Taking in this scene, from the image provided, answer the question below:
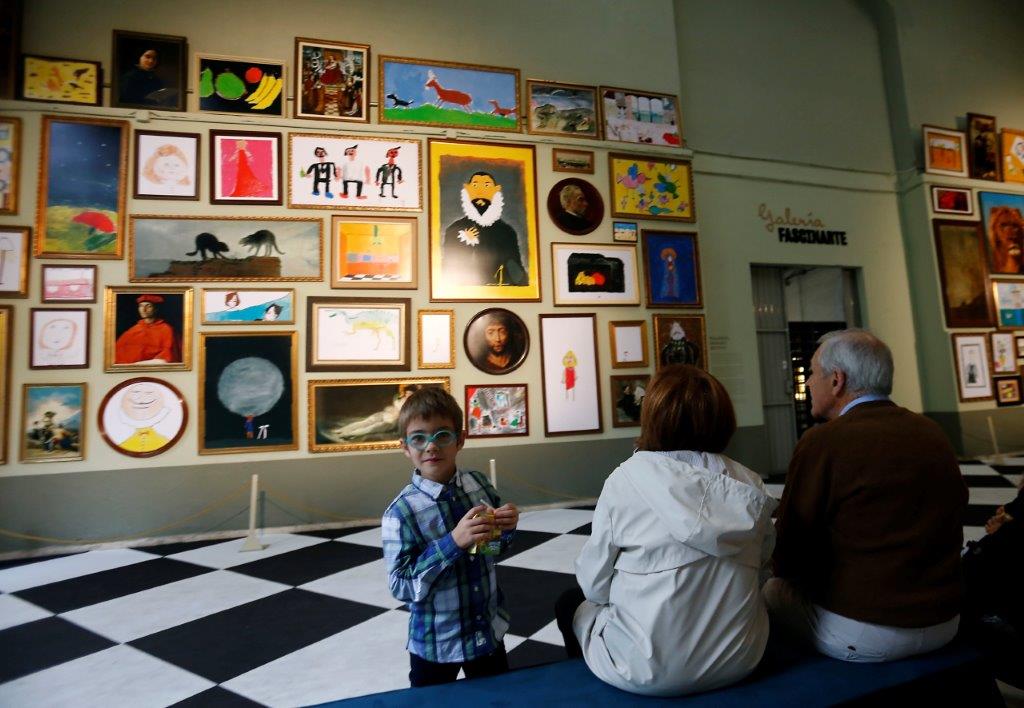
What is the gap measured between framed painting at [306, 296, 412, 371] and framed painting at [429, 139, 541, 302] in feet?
1.62

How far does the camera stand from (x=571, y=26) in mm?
6492

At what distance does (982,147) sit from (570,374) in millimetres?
7801

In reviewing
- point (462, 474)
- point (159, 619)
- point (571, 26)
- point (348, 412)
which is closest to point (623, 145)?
point (571, 26)

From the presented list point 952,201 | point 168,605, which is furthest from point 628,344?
point 952,201

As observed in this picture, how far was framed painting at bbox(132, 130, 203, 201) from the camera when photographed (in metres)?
5.14

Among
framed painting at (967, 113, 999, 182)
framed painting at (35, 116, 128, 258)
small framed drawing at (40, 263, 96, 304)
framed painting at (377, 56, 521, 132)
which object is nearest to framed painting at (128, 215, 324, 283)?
framed painting at (35, 116, 128, 258)

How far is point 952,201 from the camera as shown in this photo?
7996mm

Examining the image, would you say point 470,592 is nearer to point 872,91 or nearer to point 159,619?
point 159,619

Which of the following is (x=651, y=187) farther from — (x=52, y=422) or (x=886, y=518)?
(x=52, y=422)

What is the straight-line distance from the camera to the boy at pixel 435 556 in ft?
4.82

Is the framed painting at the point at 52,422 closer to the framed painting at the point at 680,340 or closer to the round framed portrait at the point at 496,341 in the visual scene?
the round framed portrait at the point at 496,341

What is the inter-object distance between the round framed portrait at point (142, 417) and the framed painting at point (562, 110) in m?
4.69

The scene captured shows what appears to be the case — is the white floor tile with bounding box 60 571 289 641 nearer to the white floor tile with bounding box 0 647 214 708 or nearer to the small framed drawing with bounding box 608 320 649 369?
the white floor tile with bounding box 0 647 214 708

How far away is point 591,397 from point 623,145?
306 centimetres
